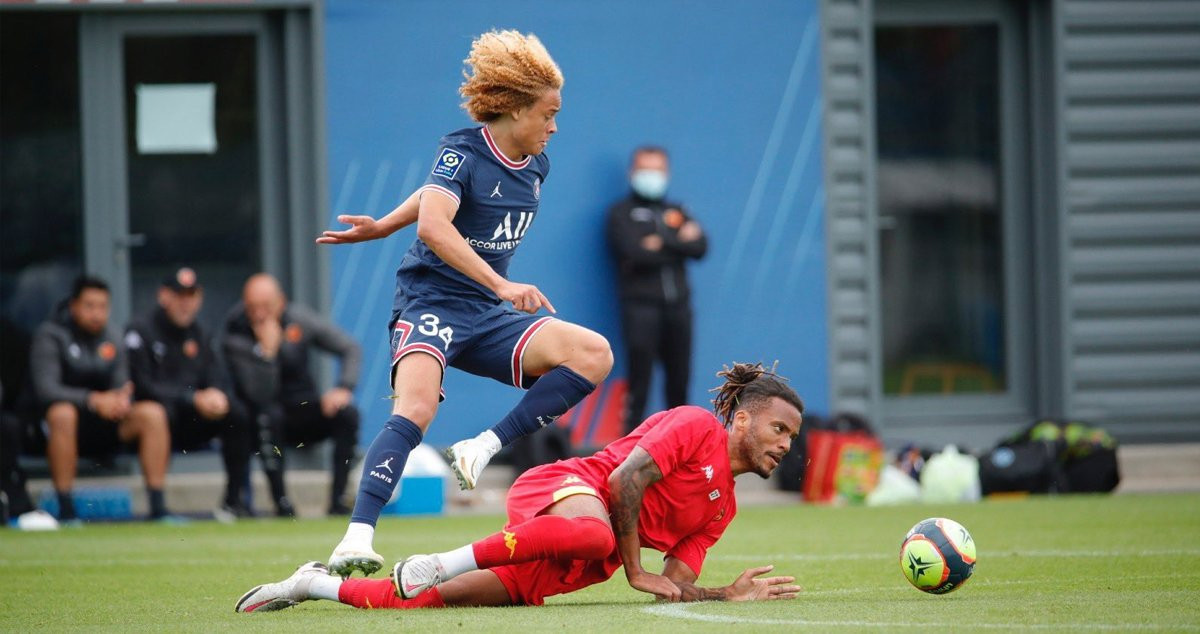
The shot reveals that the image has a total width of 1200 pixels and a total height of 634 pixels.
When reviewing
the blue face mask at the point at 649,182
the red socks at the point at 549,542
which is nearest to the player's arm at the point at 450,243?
Result: the red socks at the point at 549,542

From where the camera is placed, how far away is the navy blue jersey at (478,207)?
641 cm

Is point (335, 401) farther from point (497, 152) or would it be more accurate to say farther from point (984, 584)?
point (984, 584)

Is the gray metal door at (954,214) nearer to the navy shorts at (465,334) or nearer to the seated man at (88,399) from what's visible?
the seated man at (88,399)

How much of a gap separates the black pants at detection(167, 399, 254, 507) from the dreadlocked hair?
20.3ft

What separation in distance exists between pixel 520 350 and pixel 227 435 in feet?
18.2

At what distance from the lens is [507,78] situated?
21.2ft

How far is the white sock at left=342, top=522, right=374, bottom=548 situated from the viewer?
5.75 m

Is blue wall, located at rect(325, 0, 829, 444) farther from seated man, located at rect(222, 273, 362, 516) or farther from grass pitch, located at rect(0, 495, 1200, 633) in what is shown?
grass pitch, located at rect(0, 495, 1200, 633)

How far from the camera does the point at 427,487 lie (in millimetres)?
11766

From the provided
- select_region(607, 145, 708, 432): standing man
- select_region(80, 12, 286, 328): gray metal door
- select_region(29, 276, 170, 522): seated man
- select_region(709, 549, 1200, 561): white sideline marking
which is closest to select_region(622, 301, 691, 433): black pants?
select_region(607, 145, 708, 432): standing man

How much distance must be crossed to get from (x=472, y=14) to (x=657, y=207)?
1.99m

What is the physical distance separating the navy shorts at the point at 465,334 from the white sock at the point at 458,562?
3.10 feet

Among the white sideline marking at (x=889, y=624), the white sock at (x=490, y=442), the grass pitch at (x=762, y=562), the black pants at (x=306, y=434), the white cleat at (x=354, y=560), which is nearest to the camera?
the white sideline marking at (x=889, y=624)

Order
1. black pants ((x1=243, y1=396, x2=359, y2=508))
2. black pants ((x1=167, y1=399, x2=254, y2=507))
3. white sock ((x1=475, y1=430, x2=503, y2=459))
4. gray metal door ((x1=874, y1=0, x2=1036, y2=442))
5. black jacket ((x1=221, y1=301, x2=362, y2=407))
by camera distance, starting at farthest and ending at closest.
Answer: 1. gray metal door ((x1=874, y1=0, x2=1036, y2=442))
2. black jacket ((x1=221, y1=301, x2=362, y2=407))
3. black pants ((x1=243, y1=396, x2=359, y2=508))
4. black pants ((x1=167, y1=399, x2=254, y2=507))
5. white sock ((x1=475, y1=430, x2=503, y2=459))
